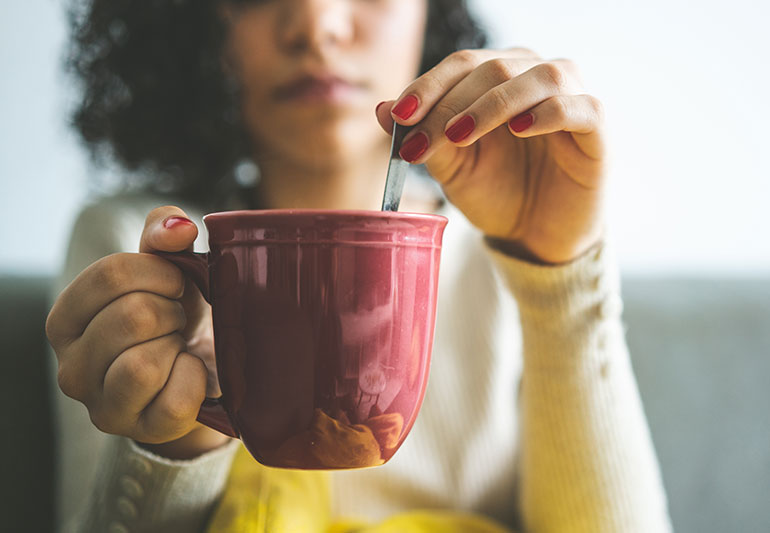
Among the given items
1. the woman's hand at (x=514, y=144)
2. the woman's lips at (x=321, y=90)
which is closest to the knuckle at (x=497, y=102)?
the woman's hand at (x=514, y=144)

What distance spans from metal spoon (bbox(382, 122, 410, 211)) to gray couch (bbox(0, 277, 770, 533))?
2.51 ft

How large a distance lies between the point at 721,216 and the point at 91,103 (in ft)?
4.61

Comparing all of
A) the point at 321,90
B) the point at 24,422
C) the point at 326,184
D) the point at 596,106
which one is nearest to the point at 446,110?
the point at 596,106

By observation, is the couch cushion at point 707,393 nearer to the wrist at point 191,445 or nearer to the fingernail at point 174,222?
the wrist at point 191,445

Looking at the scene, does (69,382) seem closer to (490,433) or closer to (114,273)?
(114,273)

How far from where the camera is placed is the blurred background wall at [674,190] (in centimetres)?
111

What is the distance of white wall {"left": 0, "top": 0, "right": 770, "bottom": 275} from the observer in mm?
1340

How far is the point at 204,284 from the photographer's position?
42 cm

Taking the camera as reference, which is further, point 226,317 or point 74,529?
point 74,529

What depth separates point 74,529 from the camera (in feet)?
2.12

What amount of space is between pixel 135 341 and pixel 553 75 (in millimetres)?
354

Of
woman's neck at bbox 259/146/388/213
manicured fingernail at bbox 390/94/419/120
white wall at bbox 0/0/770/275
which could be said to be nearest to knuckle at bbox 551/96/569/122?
manicured fingernail at bbox 390/94/419/120

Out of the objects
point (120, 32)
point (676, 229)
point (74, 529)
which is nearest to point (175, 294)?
point (74, 529)

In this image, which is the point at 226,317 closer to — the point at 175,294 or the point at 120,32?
the point at 175,294
